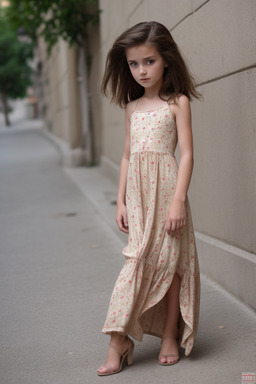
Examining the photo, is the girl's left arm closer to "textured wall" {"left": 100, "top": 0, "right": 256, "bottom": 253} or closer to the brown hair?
the brown hair

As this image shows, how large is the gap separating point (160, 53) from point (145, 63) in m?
0.09

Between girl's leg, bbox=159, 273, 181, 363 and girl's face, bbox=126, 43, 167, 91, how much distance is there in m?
1.01

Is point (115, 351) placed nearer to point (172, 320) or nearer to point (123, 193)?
point (172, 320)

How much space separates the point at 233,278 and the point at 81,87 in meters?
10.1

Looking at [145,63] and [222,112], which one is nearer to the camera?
[145,63]

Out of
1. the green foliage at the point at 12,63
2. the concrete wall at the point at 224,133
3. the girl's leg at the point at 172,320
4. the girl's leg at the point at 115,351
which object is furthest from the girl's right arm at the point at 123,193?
the green foliage at the point at 12,63

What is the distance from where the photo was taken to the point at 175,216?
2955mm

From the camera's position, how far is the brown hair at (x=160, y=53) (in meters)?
3.04

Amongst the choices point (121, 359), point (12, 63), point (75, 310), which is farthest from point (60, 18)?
point (12, 63)

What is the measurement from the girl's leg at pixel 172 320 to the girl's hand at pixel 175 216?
0.97 ft

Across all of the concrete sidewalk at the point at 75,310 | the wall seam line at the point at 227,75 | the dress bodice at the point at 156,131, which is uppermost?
the wall seam line at the point at 227,75

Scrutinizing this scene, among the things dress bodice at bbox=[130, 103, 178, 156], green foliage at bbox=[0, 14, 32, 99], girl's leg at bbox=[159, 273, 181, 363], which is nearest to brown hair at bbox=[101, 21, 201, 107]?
dress bodice at bbox=[130, 103, 178, 156]

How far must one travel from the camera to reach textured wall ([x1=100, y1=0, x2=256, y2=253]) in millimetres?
3680

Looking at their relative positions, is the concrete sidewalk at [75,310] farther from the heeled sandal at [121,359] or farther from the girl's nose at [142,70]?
the girl's nose at [142,70]
